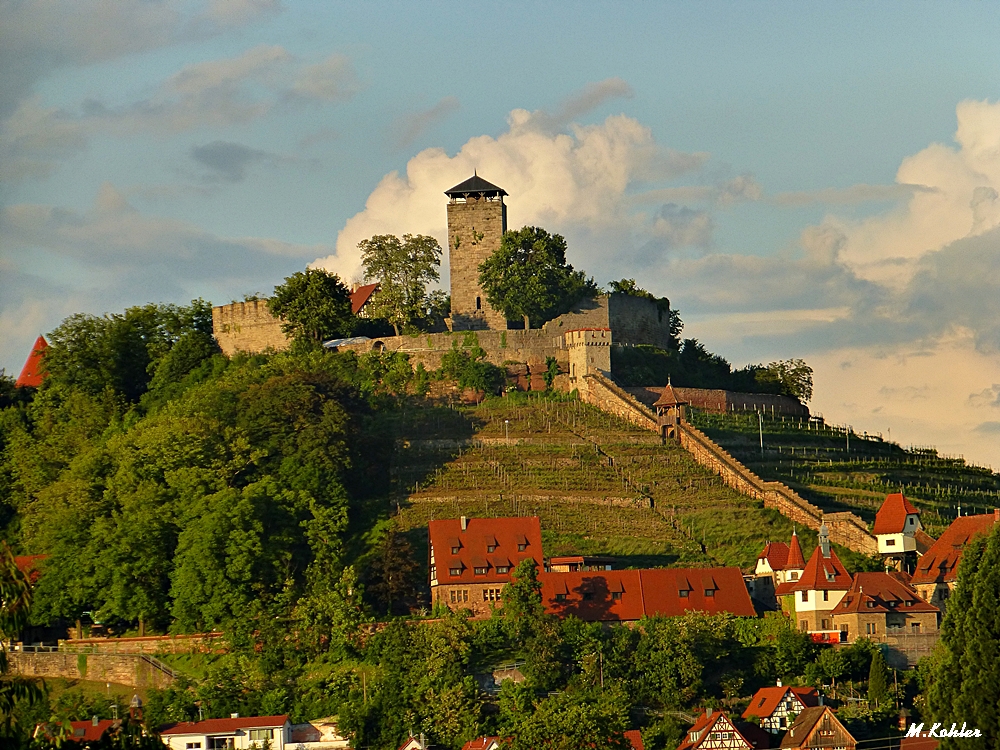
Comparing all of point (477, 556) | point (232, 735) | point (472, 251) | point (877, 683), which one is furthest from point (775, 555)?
point (472, 251)

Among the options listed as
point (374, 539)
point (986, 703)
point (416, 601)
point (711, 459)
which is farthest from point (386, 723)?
point (711, 459)

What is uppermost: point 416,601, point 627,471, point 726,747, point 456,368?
point 456,368

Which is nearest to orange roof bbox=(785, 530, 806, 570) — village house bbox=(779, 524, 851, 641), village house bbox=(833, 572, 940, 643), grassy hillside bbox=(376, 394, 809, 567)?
village house bbox=(779, 524, 851, 641)

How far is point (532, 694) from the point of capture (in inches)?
2459

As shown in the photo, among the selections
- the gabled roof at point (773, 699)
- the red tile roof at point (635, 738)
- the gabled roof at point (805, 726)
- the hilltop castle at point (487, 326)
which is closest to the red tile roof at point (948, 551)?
the gabled roof at point (773, 699)

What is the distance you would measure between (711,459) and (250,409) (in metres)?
20.1

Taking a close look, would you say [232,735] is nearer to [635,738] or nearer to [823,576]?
[635,738]

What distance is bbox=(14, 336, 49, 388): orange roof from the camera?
96625mm

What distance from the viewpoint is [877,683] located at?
6294 centimetres

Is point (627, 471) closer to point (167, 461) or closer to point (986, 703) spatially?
point (167, 461)

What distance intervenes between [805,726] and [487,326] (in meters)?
40.4

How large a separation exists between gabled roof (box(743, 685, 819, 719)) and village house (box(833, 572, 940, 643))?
445 centimetres

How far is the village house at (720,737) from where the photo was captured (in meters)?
58.9

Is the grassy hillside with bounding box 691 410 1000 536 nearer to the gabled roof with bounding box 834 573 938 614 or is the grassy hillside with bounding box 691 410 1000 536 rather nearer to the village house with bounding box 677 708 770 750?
the gabled roof with bounding box 834 573 938 614
